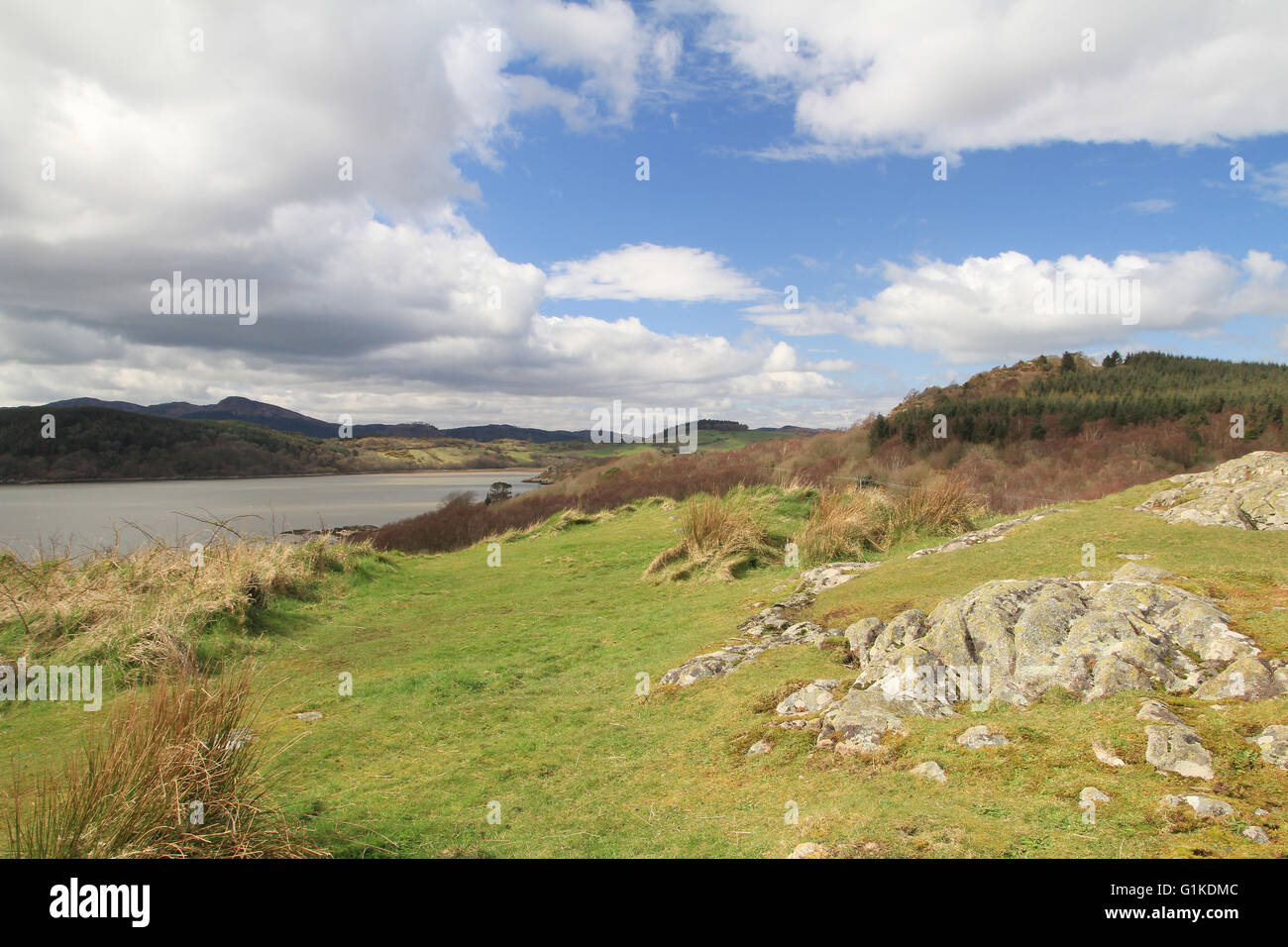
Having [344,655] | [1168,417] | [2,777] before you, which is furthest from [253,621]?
[1168,417]

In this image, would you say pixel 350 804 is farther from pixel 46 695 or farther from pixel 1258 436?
pixel 1258 436

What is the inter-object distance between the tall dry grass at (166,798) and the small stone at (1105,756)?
436 cm

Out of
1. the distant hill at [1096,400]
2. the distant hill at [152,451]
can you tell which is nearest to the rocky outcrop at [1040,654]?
the distant hill at [1096,400]

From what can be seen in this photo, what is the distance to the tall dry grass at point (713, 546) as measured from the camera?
12.8 m

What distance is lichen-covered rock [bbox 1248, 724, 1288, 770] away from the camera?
3.20 metres

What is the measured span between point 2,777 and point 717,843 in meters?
6.25

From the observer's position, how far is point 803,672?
5.98 meters

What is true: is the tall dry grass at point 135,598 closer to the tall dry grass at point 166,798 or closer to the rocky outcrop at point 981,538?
the tall dry grass at point 166,798

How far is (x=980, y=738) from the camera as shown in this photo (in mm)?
4078

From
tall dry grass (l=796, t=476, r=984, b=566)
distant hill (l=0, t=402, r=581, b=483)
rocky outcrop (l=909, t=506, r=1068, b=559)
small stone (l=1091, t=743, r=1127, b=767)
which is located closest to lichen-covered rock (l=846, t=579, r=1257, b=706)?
small stone (l=1091, t=743, r=1127, b=767)

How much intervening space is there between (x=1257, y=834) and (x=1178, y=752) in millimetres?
701

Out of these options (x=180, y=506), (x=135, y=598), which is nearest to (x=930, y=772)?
(x=135, y=598)

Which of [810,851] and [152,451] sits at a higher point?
[152,451]

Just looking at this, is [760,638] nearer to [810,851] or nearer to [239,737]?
[810,851]
